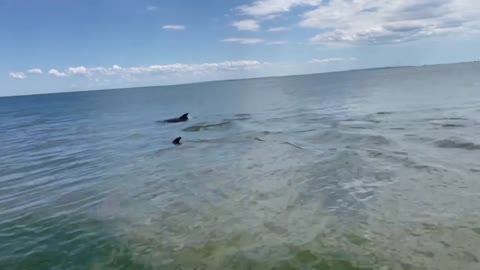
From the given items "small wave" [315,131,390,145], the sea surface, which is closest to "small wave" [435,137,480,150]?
the sea surface

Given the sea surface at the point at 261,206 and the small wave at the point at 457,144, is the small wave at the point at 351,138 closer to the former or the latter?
the sea surface at the point at 261,206

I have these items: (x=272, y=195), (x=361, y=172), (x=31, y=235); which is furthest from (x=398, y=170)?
(x=31, y=235)

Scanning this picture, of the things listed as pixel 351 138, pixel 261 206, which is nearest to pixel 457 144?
pixel 351 138

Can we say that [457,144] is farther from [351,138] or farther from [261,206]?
[261,206]

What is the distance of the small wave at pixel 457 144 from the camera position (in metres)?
17.4

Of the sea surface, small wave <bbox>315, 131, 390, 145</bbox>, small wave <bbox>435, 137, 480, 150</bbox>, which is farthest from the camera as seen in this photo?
small wave <bbox>315, 131, 390, 145</bbox>

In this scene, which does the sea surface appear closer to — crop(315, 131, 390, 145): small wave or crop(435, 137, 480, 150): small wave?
crop(435, 137, 480, 150): small wave

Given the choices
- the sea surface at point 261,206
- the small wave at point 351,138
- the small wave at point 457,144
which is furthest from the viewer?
the small wave at point 351,138

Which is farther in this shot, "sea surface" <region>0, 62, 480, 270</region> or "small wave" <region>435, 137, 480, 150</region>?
"small wave" <region>435, 137, 480, 150</region>

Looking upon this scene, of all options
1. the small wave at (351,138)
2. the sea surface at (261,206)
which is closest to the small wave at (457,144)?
the sea surface at (261,206)

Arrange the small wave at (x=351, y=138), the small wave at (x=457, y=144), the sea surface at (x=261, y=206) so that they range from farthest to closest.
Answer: the small wave at (x=351, y=138) < the small wave at (x=457, y=144) < the sea surface at (x=261, y=206)

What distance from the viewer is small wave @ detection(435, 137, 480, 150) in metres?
17.4

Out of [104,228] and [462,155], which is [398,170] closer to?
[462,155]

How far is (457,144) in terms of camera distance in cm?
1816
